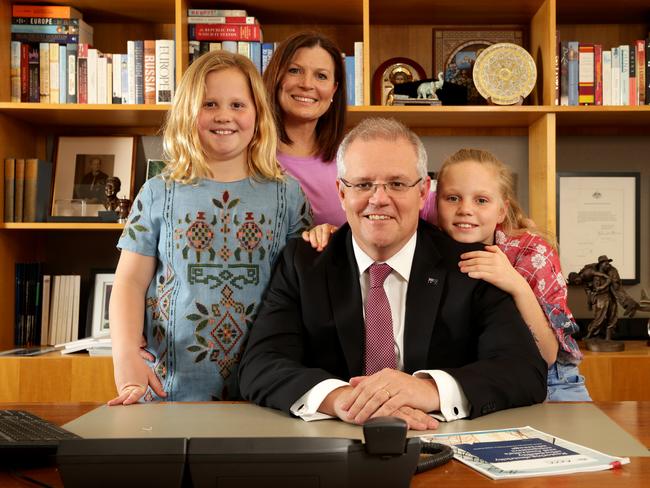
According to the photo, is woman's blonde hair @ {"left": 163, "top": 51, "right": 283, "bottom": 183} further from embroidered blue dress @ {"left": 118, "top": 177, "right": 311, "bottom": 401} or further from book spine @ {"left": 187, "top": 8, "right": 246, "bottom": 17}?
book spine @ {"left": 187, "top": 8, "right": 246, "bottom": 17}

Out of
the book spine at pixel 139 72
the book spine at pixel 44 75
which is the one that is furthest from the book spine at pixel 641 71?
the book spine at pixel 44 75

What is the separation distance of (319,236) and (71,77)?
5.69 ft

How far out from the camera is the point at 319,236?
1865 millimetres

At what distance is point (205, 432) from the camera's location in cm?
134

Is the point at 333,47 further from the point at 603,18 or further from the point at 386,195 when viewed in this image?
the point at 603,18

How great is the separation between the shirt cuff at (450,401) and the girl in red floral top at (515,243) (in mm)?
434

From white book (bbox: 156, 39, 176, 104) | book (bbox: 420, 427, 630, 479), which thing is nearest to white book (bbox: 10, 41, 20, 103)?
white book (bbox: 156, 39, 176, 104)

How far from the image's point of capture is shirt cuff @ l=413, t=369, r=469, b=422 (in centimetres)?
144

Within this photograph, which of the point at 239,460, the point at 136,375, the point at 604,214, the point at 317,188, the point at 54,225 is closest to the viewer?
the point at 239,460

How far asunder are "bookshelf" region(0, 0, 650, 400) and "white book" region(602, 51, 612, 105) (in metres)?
0.07

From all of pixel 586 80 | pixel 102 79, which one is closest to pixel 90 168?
pixel 102 79

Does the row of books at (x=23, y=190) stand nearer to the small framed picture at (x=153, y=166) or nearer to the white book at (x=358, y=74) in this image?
the small framed picture at (x=153, y=166)

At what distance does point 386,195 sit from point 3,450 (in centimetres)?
93

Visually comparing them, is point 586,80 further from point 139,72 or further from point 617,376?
point 139,72
